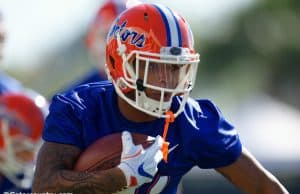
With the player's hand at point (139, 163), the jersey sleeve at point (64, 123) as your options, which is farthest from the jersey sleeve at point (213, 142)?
the jersey sleeve at point (64, 123)

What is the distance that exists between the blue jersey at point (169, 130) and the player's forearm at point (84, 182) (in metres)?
0.22

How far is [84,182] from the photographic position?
210 inches

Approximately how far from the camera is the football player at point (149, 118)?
544cm

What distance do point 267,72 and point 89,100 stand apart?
24.2m

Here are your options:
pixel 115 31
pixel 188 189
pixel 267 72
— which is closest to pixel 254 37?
pixel 267 72

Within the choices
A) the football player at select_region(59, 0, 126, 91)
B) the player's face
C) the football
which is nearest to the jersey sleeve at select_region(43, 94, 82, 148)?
the football

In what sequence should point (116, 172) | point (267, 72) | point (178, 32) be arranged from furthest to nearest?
1. point (267, 72)
2. point (178, 32)
3. point (116, 172)

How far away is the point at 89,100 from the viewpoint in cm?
570

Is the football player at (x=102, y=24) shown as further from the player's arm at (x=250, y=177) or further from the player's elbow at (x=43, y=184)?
the player's elbow at (x=43, y=184)

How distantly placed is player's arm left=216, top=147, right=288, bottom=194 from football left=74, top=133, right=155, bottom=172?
57 centimetres

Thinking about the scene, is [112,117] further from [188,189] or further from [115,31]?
[188,189]

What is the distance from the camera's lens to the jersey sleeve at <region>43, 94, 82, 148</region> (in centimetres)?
550

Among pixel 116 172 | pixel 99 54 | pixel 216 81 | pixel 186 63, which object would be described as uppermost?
pixel 186 63

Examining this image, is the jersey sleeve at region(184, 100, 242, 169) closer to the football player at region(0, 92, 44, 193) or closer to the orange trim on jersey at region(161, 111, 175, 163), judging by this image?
the orange trim on jersey at region(161, 111, 175, 163)
